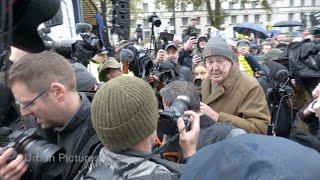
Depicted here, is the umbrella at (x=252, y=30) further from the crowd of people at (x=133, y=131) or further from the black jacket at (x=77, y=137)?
the black jacket at (x=77, y=137)

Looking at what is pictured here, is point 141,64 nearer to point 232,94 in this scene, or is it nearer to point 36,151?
point 232,94

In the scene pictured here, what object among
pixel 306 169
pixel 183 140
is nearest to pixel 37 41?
pixel 183 140

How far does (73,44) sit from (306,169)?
9.80ft

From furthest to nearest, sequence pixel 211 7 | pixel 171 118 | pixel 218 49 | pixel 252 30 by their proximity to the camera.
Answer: pixel 211 7, pixel 252 30, pixel 218 49, pixel 171 118

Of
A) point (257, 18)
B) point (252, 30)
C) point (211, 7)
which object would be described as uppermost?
point (211, 7)

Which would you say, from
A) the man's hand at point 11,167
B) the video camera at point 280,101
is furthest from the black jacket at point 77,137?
the video camera at point 280,101

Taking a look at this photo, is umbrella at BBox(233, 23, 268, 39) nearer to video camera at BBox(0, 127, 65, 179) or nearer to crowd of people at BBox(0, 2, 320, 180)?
crowd of people at BBox(0, 2, 320, 180)

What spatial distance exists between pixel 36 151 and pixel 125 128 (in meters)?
0.44

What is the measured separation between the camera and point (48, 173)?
1.93 meters

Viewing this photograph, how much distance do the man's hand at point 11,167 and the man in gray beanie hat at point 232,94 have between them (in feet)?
5.20

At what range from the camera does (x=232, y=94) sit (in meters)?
3.32

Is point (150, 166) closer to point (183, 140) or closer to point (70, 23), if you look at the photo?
point (183, 140)

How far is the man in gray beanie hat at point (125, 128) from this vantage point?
5.30 feet

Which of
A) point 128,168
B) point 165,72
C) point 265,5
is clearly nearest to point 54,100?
point 128,168
